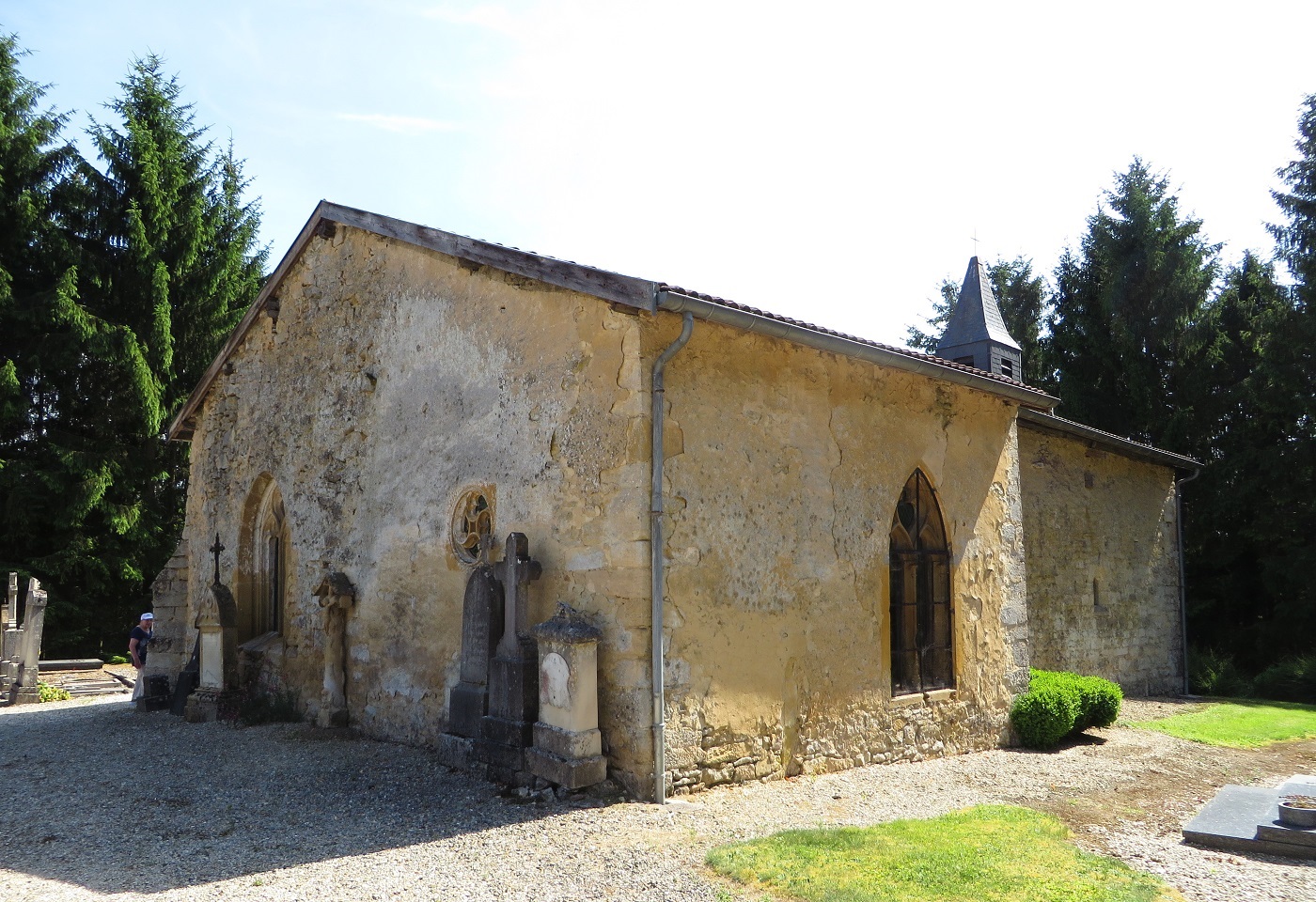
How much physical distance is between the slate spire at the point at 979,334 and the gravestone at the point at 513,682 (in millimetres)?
11101

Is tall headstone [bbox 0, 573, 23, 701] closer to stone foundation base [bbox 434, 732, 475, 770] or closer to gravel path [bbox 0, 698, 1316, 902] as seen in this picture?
gravel path [bbox 0, 698, 1316, 902]

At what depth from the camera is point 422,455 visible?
9.39m

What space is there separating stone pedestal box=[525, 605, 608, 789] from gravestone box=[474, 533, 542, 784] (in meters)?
0.22

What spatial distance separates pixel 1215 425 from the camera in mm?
22766

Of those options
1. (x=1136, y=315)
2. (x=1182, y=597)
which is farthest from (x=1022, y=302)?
(x=1182, y=597)

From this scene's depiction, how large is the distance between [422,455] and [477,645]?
2.35 meters

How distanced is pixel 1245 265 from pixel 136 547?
2831 centimetres

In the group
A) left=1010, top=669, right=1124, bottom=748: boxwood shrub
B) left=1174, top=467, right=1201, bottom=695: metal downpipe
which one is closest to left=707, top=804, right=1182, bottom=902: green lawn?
left=1010, top=669, right=1124, bottom=748: boxwood shrub

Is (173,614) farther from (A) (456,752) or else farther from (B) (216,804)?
(A) (456,752)

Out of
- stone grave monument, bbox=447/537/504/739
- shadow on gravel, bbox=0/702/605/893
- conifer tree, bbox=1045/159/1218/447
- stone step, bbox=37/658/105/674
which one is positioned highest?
conifer tree, bbox=1045/159/1218/447

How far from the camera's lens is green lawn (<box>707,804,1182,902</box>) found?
16.8 feet

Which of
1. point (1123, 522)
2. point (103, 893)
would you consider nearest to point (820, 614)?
point (103, 893)

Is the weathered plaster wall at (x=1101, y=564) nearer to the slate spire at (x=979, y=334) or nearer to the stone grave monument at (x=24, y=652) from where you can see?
the slate spire at (x=979, y=334)

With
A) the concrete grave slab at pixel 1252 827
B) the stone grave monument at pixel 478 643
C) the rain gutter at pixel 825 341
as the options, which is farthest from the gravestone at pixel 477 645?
the concrete grave slab at pixel 1252 827
